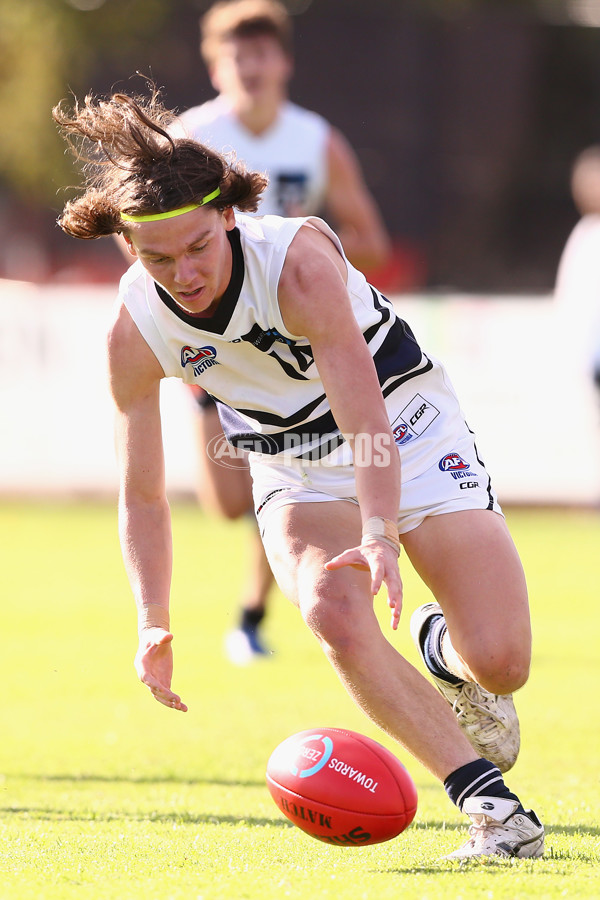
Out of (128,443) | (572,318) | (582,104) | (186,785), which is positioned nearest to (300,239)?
(128,443)

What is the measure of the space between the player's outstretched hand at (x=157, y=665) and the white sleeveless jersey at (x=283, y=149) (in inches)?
150

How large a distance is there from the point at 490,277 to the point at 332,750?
61.5 ft

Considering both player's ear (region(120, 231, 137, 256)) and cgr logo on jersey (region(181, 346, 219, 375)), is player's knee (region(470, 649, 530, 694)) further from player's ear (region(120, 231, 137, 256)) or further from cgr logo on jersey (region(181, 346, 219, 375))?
player's ear (region(120, 231, 137, 256))

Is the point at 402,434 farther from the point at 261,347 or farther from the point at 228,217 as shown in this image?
the point at 228,217

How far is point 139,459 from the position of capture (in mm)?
3848

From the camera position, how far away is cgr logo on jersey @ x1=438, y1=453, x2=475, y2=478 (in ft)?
13.5

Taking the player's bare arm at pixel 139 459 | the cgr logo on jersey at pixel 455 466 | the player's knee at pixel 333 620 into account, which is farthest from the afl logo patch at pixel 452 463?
the player's bare arm at pixel 139 459

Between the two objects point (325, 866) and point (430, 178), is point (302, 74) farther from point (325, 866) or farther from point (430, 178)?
point (325, 866)

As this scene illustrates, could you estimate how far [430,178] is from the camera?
20422mm

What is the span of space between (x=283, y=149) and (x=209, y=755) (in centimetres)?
348

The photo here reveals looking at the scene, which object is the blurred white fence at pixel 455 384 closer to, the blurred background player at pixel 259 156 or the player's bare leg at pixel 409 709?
the blurred background player at pixel 259 156

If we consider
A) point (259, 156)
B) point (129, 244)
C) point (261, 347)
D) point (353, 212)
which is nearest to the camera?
point (129, 244)

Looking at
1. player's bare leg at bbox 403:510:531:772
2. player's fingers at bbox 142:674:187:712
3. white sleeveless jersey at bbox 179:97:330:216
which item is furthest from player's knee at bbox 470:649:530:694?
white sleeveless jersey at bbox 179:97:330:216

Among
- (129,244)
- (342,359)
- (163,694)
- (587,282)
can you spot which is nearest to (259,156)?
(129,244)
